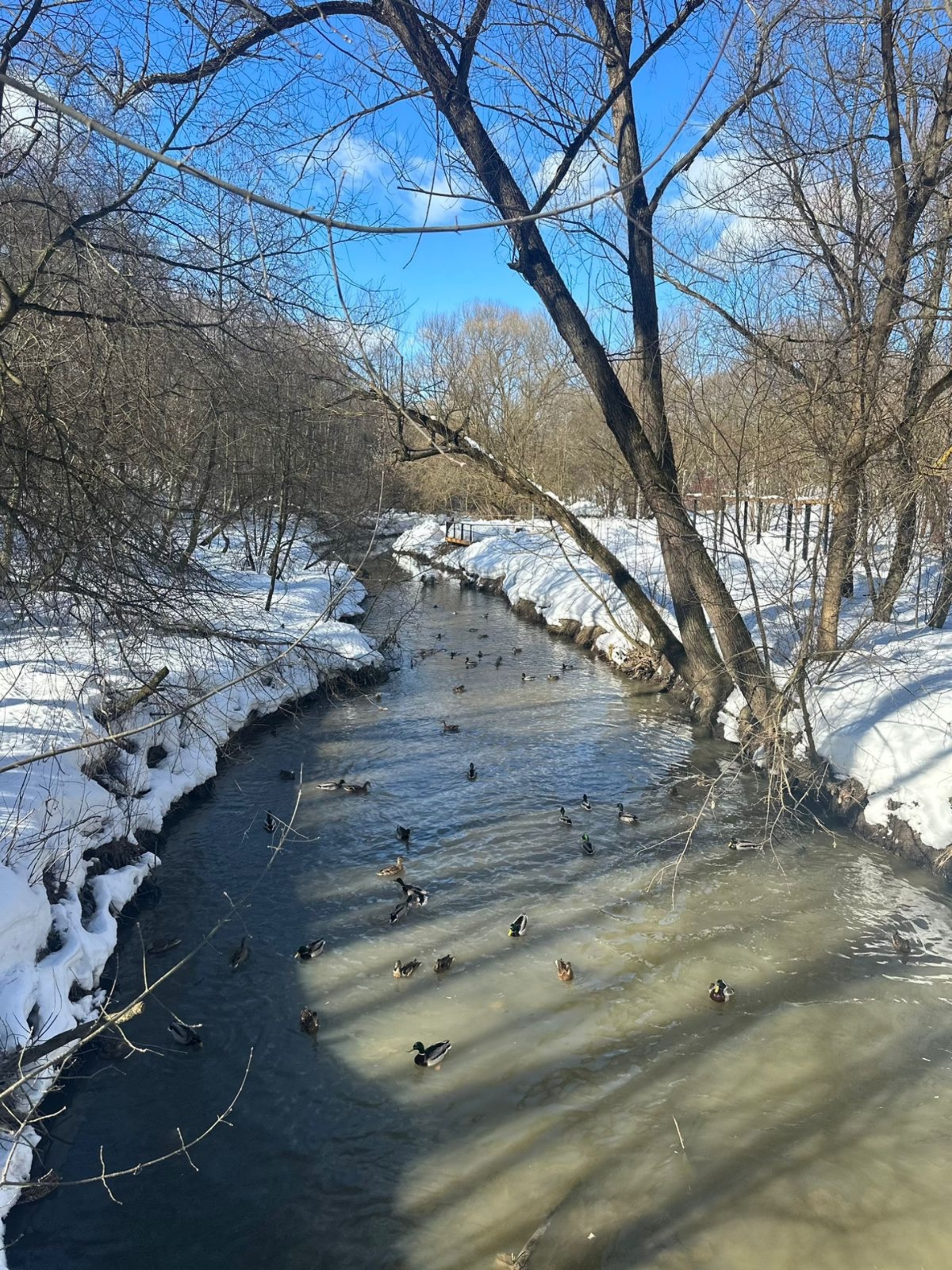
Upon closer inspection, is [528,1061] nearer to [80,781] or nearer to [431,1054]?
[431,1054]

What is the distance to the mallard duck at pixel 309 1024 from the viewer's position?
5977 millimetres

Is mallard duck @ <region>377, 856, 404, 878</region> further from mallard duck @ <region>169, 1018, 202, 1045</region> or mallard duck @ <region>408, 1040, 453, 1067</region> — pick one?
mallard duck @ <region>169, 1018, 202, 1045</region>

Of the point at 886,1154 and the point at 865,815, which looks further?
the point at 865,815

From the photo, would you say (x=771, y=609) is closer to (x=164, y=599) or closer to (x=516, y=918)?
(x=516, y=918)

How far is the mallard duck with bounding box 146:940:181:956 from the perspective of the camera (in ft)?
22.6

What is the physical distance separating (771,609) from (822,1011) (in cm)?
1074

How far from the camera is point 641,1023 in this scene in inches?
238

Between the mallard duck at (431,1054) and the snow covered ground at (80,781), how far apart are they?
236cm

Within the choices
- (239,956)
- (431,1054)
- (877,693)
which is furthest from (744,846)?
(239,956)

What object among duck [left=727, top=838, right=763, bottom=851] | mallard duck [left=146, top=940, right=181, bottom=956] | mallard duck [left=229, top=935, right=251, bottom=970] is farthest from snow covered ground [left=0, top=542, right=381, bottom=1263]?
duck [left=727, top=838, right=763, bottom=851]

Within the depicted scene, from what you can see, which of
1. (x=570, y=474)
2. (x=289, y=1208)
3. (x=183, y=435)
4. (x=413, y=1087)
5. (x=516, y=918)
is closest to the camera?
(x=289, y=1208)

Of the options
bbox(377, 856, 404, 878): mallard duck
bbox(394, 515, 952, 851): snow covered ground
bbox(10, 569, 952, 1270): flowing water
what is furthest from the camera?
bbox(394, 515, 952, 851): snow covered ground

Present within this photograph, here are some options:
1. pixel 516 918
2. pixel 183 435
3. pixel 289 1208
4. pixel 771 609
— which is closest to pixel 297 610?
pixel 183 435

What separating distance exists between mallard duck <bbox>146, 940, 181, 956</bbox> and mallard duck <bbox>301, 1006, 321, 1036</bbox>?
1617 mm
